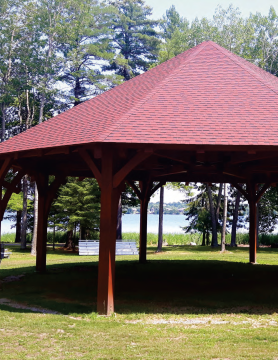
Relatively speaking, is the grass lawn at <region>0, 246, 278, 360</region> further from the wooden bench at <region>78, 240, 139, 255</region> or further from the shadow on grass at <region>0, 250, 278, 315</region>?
the wooden bench at <region>78, 240, 139, 255</region>

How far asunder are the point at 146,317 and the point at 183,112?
472 cm

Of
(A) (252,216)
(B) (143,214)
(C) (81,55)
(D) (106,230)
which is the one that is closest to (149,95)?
(D) (106,230)

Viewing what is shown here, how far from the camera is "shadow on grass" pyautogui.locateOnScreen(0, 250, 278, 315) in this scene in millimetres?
10352

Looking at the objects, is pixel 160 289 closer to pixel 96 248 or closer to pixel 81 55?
pixel 96 248

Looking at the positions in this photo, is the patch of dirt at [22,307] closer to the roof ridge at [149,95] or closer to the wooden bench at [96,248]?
the roof ridge at [149,95]

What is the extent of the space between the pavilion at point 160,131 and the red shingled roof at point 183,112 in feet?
0.07

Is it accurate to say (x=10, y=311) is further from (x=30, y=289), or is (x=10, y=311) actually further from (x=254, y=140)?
(x=254, y=140)

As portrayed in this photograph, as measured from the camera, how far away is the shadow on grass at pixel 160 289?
10352mm

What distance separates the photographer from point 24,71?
32688mm

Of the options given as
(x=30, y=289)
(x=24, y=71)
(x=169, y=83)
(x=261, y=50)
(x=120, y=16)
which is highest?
(x=120, y=16)

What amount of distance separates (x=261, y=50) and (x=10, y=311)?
96.4 ft

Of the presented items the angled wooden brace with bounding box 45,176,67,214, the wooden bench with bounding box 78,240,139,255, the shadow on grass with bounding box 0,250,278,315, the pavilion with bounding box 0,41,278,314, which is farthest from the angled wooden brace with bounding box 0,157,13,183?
the wooden bench with bounding box 78,240,139,255

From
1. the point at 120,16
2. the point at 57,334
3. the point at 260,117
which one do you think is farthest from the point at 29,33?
the point at 57,334

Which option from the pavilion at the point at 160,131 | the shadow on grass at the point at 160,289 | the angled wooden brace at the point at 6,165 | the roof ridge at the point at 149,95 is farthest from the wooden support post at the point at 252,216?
the angled wooden brace at the point at 6,165
